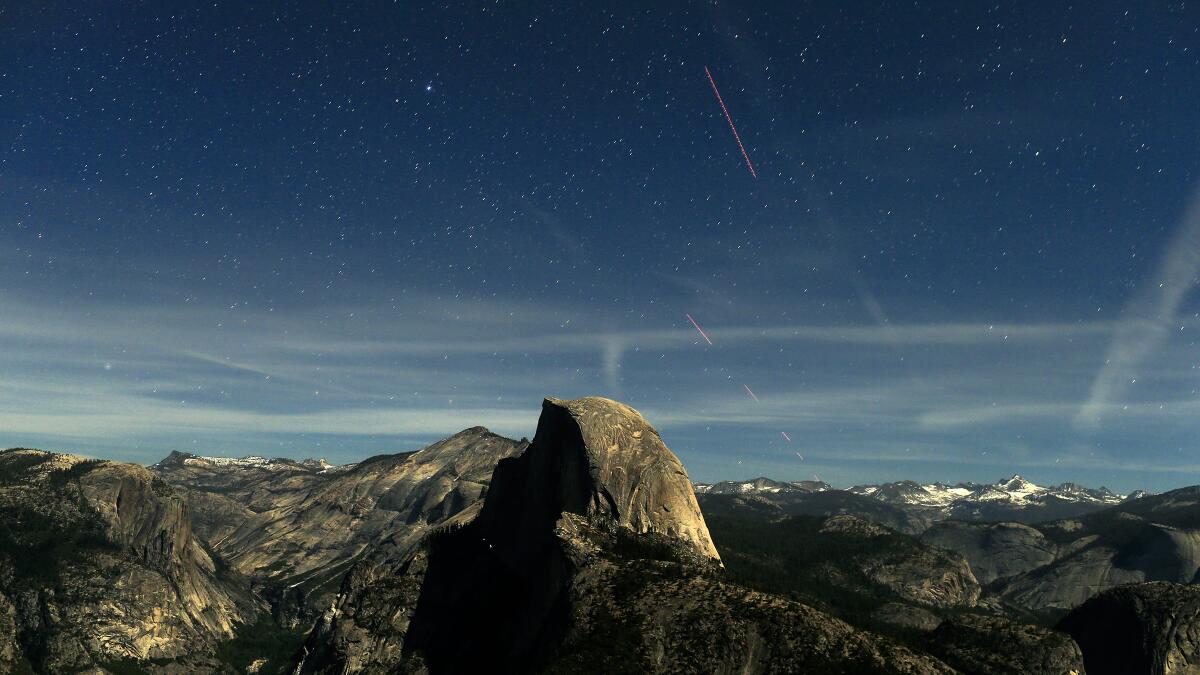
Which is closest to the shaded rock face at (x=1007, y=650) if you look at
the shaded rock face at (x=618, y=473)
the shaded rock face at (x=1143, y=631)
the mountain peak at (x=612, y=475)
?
the mountain peak at (x=612, y=475)

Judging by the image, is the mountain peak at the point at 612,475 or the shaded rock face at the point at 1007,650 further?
the mountain peak at the point at 612,475

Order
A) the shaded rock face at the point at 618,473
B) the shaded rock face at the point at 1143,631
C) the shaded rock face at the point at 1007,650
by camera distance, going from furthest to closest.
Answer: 1. the shaded rock face at the point at 1143,631
2. the shaded rock face at the point at 618,473
3. the shaded rock face at the point at 1007,650

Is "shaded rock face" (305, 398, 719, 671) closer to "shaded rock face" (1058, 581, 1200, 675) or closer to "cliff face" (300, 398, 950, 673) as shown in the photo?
"cliff face" (300, 398, 950, 673)

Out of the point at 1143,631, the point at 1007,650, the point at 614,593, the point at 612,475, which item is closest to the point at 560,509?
the point at 612,475

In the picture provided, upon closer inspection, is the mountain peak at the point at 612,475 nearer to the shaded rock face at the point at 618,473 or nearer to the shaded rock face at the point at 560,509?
the shaded rock face at the point at 618,473

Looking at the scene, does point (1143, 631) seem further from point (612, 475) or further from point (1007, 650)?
point (612, 475)

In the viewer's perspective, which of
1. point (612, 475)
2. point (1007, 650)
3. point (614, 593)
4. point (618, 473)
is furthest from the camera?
point (618, 473)

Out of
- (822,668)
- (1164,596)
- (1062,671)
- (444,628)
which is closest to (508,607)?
(444,628)
